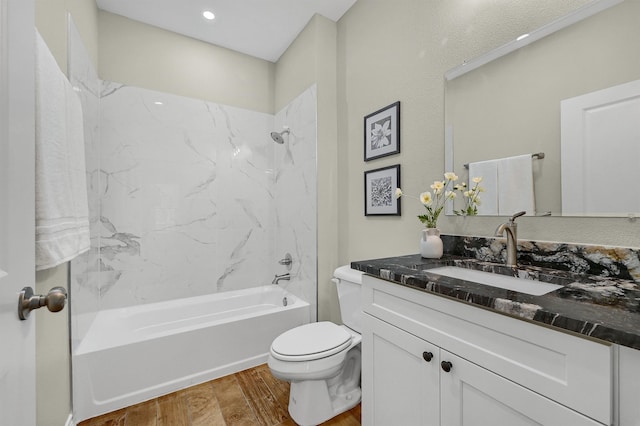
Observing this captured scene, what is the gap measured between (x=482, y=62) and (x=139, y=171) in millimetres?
2466

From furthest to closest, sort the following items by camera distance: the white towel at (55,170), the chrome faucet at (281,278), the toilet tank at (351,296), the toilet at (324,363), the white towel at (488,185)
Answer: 1. the chrome faucet at (281,278)
2. the toilet tank at (351,296)
3. the toilet at (324,363)
4. the white towel at (488,185)
5. the white towel at (55,170)

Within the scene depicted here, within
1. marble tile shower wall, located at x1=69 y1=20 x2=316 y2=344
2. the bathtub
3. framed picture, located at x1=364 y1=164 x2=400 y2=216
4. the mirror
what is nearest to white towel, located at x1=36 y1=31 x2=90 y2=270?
marble tile shower wall, located at x1=69 y1=20 x2=316 y2=344

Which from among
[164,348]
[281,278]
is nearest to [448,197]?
[281,278]

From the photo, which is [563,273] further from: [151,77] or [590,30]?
[151,77]

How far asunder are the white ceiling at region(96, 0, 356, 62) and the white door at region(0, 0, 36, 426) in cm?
177

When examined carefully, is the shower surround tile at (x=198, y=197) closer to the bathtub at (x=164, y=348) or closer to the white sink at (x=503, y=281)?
the bathtub at (x=164, y=348)

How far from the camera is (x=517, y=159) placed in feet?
3.85

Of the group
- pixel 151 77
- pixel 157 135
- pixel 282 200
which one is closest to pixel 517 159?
pixel 282 200

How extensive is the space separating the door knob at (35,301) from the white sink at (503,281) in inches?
46.2

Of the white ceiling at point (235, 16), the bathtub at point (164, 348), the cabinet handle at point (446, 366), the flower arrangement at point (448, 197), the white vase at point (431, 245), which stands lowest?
the bathtub at point (164, 348)

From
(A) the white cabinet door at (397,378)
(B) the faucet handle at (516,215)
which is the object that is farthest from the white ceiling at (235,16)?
(A) the white cabinet door at (397,378)

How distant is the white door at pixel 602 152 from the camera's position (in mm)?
895

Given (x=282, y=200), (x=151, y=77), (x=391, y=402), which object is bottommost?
(x=391, y=402)

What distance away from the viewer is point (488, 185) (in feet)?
4.18
